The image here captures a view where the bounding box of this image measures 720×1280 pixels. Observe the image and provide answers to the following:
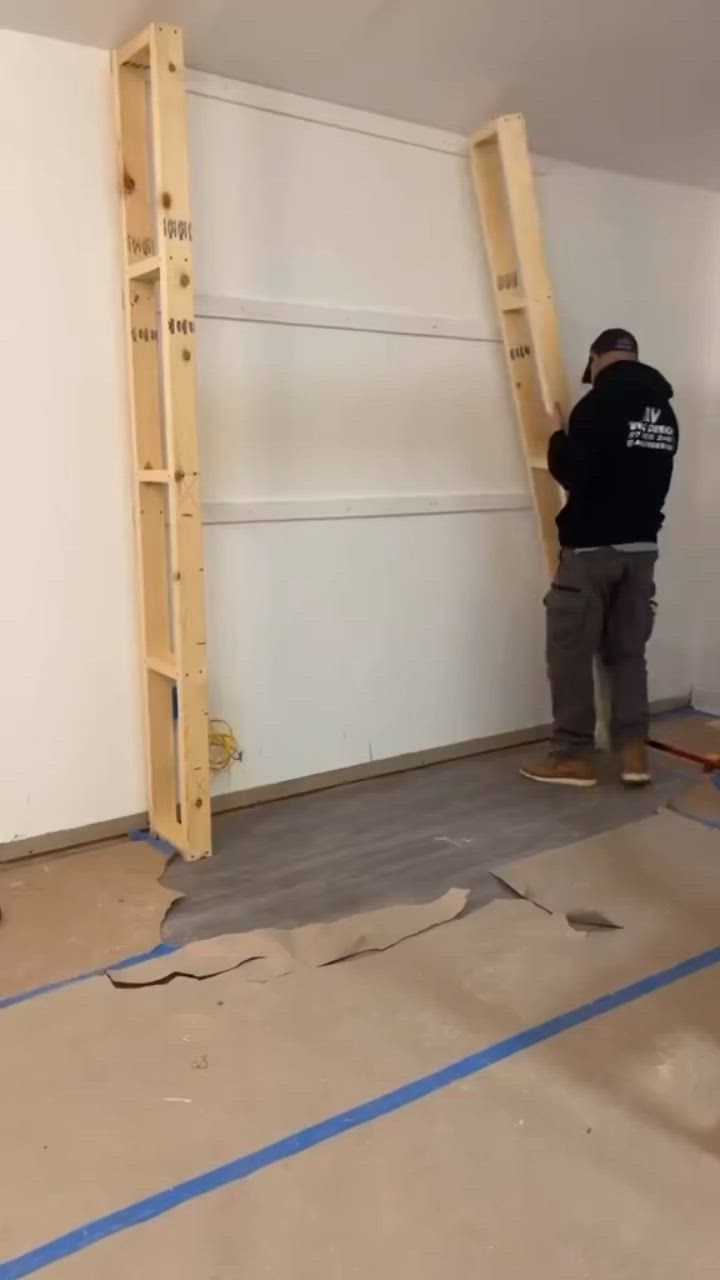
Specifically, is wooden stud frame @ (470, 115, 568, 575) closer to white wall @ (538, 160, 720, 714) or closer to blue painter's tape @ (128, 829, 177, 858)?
white wall @ (538, 160, 720, 714)

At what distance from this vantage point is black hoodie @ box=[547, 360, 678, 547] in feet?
11.1

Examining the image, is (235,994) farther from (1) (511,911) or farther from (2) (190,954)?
(1) (511,911)

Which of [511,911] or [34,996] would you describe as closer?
[34,996]

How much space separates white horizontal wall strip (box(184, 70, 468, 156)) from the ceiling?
0.11 ft

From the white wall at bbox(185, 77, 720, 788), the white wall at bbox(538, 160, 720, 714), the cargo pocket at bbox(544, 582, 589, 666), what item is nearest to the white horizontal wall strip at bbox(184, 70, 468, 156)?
the white wall at bbox(185, 77, 720, 788)

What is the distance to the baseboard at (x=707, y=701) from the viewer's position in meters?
4.77

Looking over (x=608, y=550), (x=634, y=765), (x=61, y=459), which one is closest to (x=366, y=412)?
(x=608, y=550)

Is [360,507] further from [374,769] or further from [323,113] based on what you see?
[323,113]

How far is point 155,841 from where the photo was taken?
10.2ft

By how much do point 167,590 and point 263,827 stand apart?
2.74 feet

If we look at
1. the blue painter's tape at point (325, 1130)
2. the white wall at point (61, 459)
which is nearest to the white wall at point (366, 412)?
the white wall at point (61, 459)

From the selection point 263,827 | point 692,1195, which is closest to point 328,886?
point 263,827

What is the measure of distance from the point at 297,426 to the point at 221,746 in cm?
111

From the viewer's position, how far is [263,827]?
129 inches
